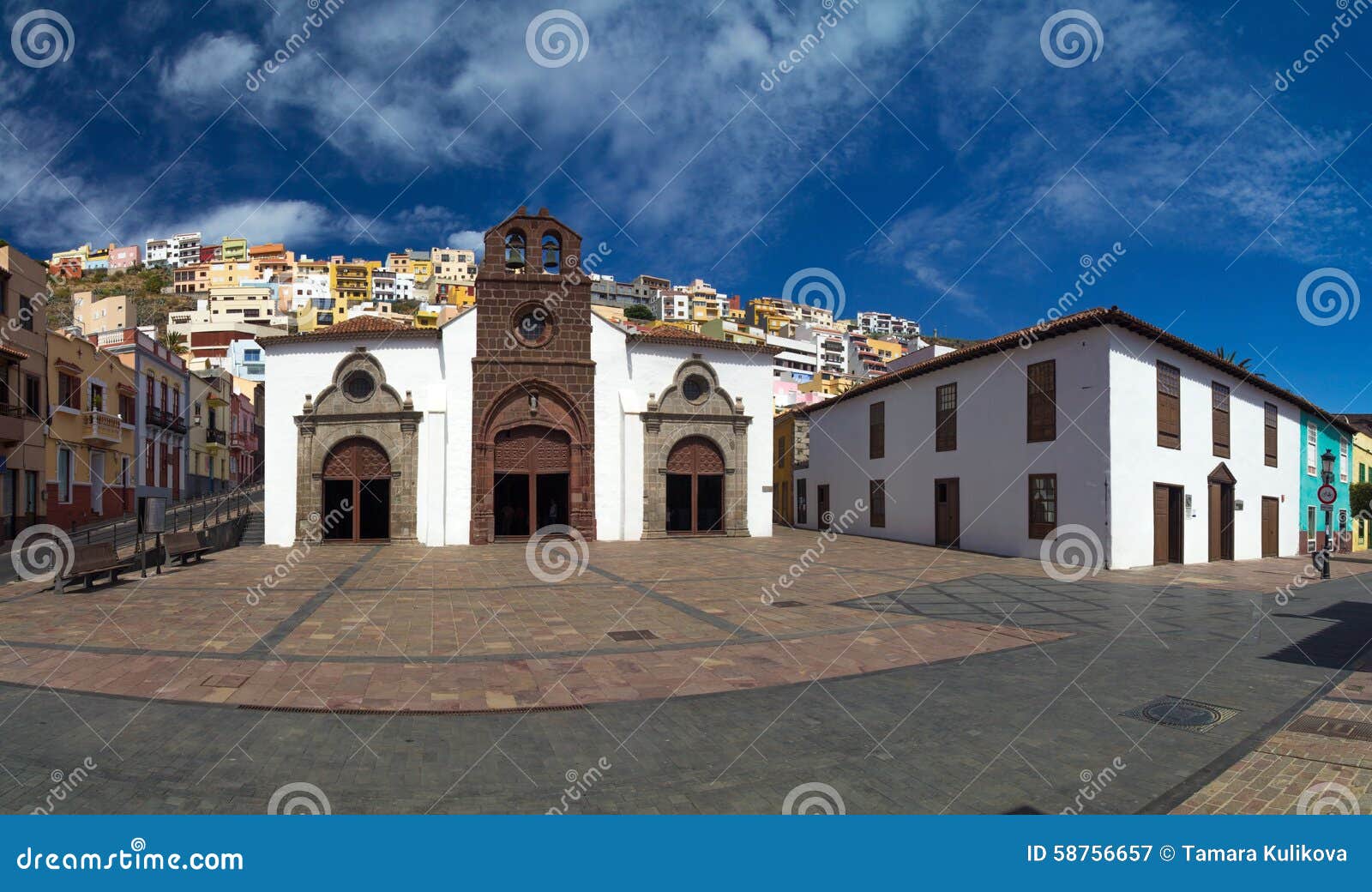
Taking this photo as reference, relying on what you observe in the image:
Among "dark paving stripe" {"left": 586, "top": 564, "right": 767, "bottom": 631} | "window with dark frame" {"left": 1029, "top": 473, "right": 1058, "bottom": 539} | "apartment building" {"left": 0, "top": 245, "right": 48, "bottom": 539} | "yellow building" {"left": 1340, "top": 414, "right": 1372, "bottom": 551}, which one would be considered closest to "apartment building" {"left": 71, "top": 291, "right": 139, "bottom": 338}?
"apartment building" {"left": 0, "top": 245, "right": 48, "bottom": 539}

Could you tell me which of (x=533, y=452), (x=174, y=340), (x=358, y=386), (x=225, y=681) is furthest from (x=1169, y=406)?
(x=174, y=340)

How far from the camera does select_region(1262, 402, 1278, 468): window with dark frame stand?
2416 centimetres

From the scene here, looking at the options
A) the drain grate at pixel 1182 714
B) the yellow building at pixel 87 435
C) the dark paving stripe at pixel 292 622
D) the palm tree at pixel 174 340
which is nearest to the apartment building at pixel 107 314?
the palm tree at pixel 174 340

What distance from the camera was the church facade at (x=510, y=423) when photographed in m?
21.7

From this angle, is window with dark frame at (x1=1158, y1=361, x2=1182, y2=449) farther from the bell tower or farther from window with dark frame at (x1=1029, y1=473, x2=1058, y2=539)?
the bell tower

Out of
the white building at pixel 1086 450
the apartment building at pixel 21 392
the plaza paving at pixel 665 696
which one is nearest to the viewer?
the plaza paving at pixel 665 696

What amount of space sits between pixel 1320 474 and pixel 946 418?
57.0ft

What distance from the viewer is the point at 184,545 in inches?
612

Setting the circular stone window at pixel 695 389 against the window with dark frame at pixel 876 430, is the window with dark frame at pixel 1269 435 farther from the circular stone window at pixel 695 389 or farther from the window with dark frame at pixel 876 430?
the circular stone window at pixel 695 389

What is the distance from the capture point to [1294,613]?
37.1 ft

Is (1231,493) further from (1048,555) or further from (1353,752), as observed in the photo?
(1353,752)

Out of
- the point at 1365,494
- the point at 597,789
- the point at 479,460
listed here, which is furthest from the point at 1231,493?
the point at 597,789

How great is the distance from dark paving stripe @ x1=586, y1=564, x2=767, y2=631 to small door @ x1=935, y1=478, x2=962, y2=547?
38.7ft

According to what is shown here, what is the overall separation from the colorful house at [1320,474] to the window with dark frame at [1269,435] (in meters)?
2.21
